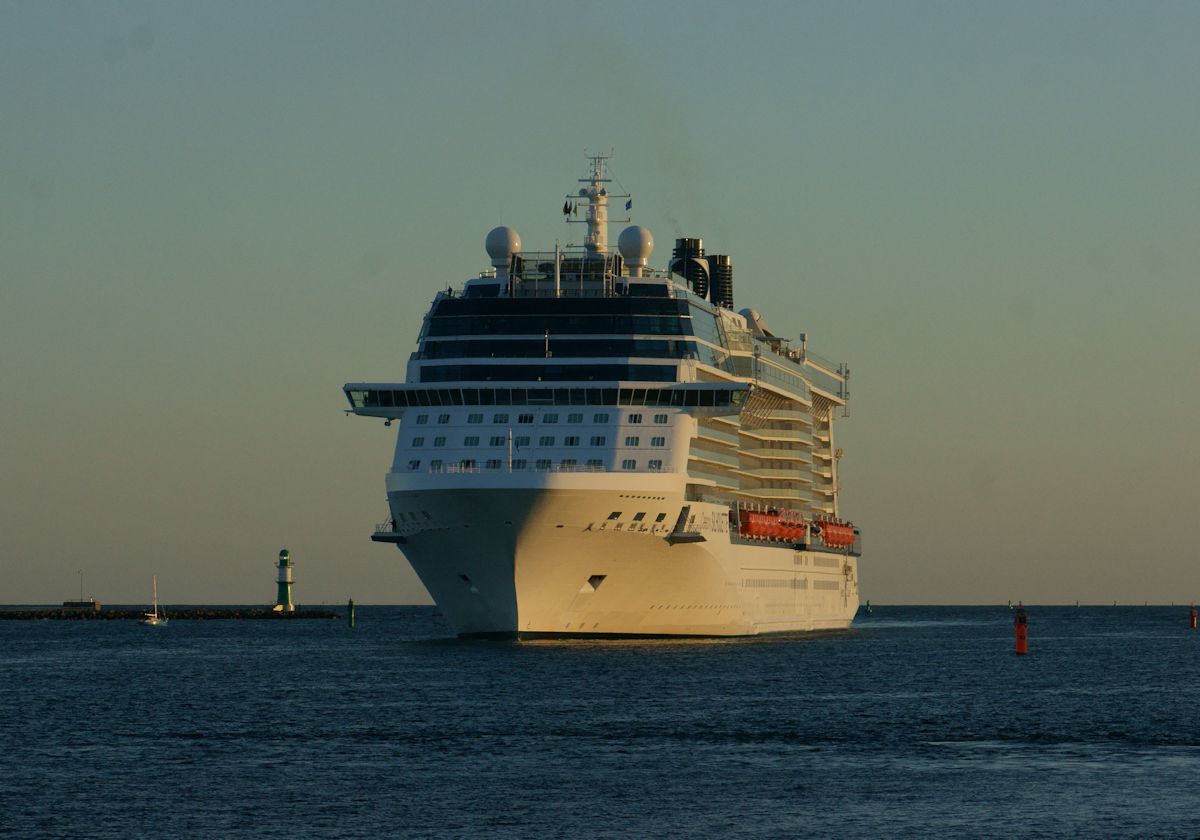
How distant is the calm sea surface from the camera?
40.8m

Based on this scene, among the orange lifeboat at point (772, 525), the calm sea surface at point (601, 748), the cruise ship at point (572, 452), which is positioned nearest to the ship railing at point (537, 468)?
the cruise ship at point (572, 452)

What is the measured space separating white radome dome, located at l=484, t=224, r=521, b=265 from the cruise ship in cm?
5

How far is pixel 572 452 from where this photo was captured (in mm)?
84875

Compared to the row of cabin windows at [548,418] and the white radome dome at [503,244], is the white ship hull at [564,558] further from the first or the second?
the white radome dome at [503,244]

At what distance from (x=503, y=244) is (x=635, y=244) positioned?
22.9 feet

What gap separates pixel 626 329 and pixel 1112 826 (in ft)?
171

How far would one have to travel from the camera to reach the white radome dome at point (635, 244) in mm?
96438

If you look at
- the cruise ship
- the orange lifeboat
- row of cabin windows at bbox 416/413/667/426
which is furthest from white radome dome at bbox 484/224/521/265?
the orange lifeboat

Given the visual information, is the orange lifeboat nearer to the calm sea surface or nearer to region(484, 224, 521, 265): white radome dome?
the calm sea surface

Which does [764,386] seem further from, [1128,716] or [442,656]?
[1128,716]

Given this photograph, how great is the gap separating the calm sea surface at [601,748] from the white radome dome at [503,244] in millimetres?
19889

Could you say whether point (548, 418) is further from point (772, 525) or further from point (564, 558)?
point (772, 525)

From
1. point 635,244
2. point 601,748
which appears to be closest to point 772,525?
point 635,244

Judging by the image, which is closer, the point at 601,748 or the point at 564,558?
the point at 601,748
